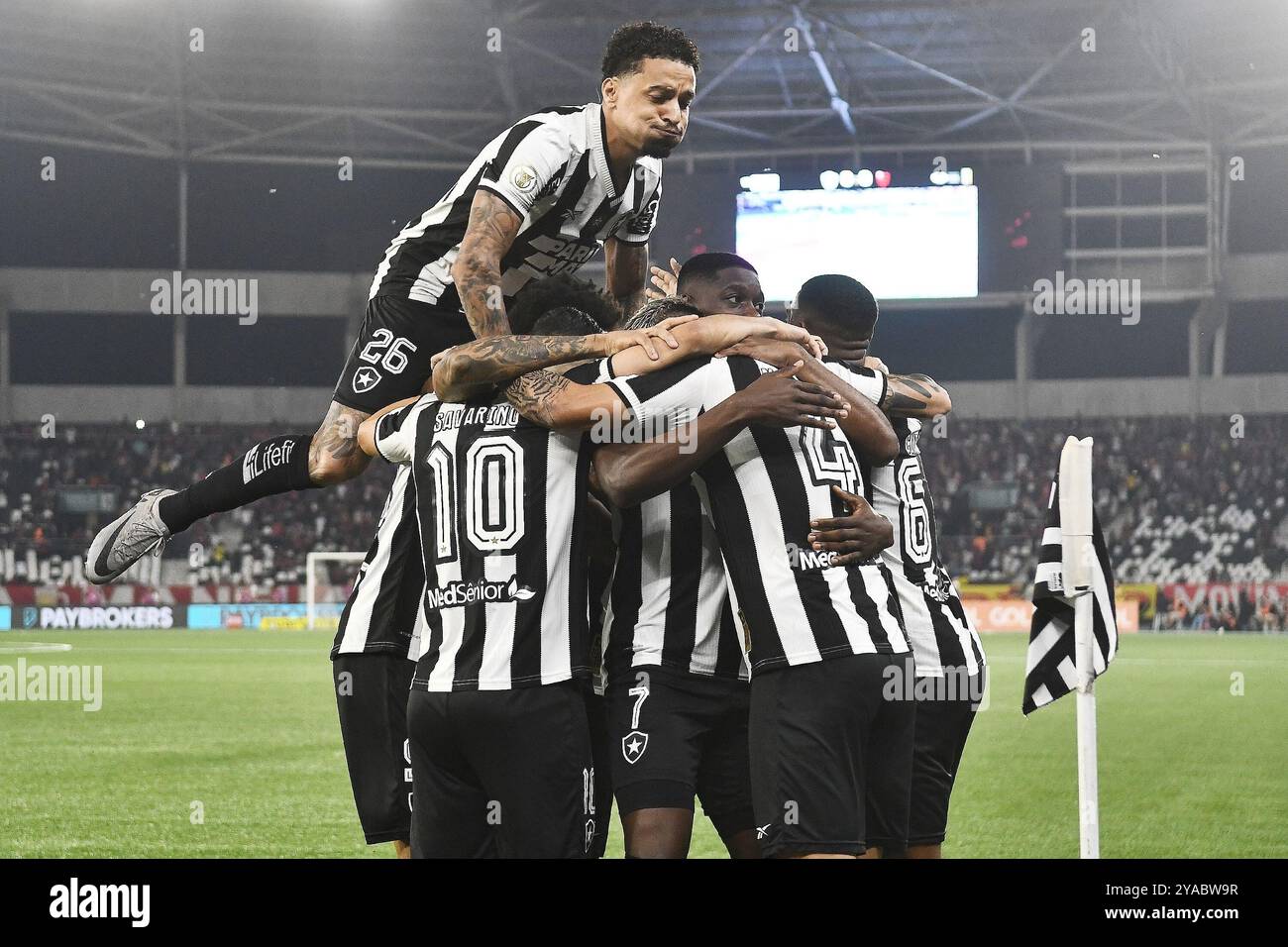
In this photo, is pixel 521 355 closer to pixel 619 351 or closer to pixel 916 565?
pixel 619 351

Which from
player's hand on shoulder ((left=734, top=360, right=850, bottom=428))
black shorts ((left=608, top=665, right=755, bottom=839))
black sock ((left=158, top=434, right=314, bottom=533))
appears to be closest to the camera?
player's hand on shoulder ((left=734, top=360, right=850, bottom=428))

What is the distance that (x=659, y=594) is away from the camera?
4.16 m

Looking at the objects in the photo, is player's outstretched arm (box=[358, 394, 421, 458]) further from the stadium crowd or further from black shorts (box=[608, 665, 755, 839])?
the stadium crowd

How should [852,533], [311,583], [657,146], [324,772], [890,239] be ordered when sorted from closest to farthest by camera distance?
[852,533]
[657,146]
[324,772]
[311,583]
[890,239]

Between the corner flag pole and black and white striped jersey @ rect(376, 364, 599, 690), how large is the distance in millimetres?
2104

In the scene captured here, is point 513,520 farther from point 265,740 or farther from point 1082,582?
point 265,740

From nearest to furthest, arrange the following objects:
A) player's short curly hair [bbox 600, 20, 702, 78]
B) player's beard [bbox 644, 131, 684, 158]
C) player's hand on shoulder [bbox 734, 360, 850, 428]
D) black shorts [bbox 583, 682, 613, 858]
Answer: player's hand on shoulder [bbox 734, 360, 850, 428] < black shorts [bbox 583, 682, 613, 858] < player's short curly hair [bbox 600, 20, 702, 78] < player's beard [bbox 644, 131, 684, 158]

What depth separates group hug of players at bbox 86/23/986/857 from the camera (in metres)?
3.75

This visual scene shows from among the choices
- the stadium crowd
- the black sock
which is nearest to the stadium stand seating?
the stadium crowd

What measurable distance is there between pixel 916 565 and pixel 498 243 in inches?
71.6

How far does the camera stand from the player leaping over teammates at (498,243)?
5.01m

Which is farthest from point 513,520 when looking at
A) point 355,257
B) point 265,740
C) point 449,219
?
point 355,257

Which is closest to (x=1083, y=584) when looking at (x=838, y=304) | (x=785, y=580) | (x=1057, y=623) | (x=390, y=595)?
(x=1057, y=623)

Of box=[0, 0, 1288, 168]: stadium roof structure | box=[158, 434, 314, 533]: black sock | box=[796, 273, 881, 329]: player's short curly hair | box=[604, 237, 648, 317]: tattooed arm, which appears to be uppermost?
box=[0, 0, 1288, 168]: stadium roof structure
